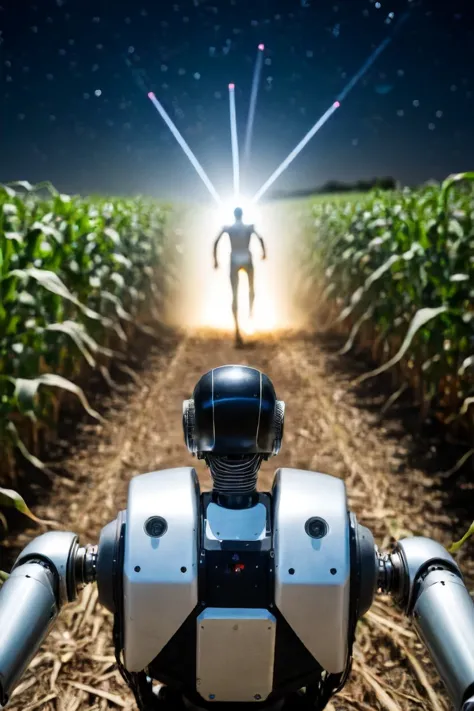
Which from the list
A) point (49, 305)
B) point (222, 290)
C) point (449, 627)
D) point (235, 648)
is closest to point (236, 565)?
point (235, 648)

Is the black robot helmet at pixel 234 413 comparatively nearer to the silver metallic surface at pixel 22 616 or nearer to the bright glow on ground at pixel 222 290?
the silver metallic surface at pixel 22 616

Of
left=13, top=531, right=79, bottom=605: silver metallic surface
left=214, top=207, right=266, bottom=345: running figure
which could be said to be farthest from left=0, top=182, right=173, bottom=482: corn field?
left=13, top=531, right=79, bottom=605: silver metallic surface

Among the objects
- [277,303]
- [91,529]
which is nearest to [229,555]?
[91,529]

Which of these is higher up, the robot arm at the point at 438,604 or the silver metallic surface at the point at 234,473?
the silver metallic surface at the point at 234,473

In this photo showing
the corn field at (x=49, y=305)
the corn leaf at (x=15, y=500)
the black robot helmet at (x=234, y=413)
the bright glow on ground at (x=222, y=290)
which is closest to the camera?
the black robot helmet at (x=234, y=413)

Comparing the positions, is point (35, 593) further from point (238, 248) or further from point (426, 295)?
point (238, 248)

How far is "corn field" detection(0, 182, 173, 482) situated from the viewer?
3.47 meters

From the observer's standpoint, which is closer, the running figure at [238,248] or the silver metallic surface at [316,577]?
the silver metallic surface at [316,577]

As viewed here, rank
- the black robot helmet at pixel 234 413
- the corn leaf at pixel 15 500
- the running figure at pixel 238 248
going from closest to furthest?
the black robot helmet at pixel 234 413
the corn leaf at pixel 15 500
the running figure at pixel 238 248

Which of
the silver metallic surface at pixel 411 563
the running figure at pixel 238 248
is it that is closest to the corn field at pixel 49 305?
the running figure at pixel 238 248

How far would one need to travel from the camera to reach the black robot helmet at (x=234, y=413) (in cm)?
140

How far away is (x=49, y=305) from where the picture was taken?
4.23 meters

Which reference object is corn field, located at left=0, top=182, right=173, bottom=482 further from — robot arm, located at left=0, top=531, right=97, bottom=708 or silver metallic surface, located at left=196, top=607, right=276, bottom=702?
silver metallic surface, located at left=196, top=607, right=276, bottom=702

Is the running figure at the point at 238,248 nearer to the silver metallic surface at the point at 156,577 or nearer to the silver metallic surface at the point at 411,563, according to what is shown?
the silver metallic surface at the point at 411,563
